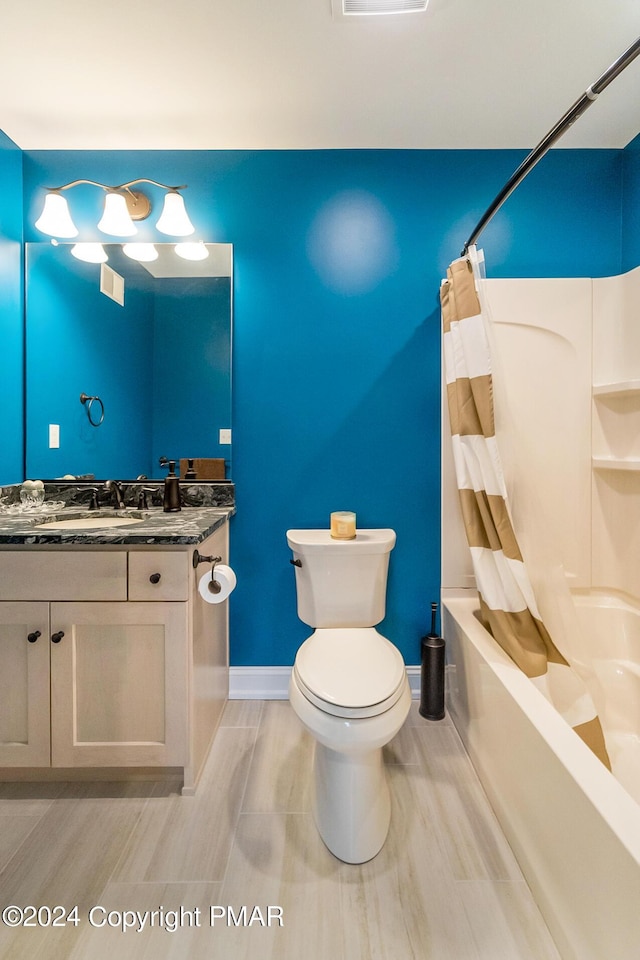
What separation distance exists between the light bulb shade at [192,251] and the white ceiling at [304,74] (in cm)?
44

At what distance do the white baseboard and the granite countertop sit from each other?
78 centimetres

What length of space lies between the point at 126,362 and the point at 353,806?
190 cm

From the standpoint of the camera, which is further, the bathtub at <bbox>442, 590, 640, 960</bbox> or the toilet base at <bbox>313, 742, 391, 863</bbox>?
the toilet base at <bbox>313, 742, 391, 863</bbox>

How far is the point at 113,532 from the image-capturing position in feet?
4.78

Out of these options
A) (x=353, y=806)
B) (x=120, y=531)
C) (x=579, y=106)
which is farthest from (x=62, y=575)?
(x=579, y=106)

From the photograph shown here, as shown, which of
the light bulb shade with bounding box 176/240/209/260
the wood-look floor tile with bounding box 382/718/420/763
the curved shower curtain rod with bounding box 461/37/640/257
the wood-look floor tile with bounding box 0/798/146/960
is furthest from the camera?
the light bulb shade with bounding box 176/240/209/260

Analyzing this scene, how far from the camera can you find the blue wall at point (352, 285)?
2.06 meters

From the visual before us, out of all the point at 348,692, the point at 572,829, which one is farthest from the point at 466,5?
the point at 572,829

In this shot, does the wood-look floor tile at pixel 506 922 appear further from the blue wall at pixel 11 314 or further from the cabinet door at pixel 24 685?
the blue wall at pixel 11 314

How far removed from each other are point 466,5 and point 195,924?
8.70 feet

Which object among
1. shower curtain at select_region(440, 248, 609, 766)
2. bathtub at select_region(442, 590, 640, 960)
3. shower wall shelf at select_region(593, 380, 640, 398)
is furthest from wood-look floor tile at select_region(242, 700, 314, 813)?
shower wall shelf at select_region(593, 380, 640, 398)

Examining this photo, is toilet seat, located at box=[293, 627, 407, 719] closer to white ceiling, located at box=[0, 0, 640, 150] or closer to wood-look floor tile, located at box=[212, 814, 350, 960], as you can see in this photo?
wood-look floor tile, located at box=[212, 814, 350, 960]

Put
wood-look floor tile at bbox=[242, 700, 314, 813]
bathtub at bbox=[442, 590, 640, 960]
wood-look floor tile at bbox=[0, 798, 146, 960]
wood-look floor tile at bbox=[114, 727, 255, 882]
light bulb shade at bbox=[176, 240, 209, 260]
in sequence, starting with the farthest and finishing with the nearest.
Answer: light bulb shade at bbox=[176, 240, 209, 260], wood-look floor tile at bbox=[242, 700, 314, 813], wood-look floor tile at bbox=[114, 727, 255, 882], wood-look floor tile at bbox=[0, 798, 146, 960], bathtub at bbox=[442, 590, 640, 960]

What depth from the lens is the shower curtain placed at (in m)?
1.53
